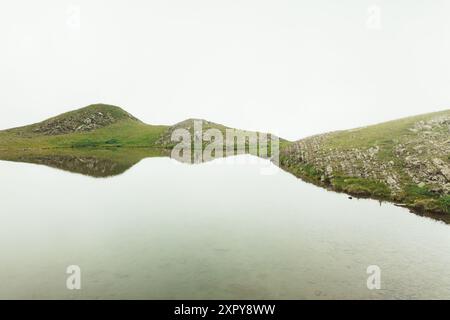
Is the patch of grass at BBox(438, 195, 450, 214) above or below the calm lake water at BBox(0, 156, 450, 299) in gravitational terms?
above

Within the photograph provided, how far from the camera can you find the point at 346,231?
105 feet

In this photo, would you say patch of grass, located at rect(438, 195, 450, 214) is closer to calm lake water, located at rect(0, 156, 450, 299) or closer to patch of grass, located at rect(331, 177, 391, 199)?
calm lake water, located at rect(0, 156, 450, 299)

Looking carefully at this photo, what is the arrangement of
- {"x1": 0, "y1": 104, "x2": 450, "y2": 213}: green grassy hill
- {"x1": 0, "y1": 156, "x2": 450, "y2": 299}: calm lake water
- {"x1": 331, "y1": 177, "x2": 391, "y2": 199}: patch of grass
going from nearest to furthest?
{"x1": 0, "y1": 156, "x2": 450, "y2": 299}: calm lake water → {"x1": 0, "y1": 104, "x2": 450, "y2": 213}: green grassy hill → {"x1": 331, "y1": 177, "x2": 391, "y2": 199}: patch of grass

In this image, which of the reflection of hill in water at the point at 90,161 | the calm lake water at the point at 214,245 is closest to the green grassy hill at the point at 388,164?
the reflection of hill in water at the point at 90,161

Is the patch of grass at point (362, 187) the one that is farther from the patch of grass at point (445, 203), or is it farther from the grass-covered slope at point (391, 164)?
the patch of grass at point (445, 203)

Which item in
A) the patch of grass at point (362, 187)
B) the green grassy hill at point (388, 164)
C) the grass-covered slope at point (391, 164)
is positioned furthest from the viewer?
the patch of grass at point (362, 187)

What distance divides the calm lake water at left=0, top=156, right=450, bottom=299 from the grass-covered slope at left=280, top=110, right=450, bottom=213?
451cm

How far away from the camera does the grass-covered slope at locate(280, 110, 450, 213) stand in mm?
44750

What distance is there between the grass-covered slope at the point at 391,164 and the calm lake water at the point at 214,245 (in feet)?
14.8

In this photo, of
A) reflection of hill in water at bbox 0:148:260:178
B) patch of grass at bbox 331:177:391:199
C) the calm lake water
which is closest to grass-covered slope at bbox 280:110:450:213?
patch of grass at bbox 331:177:391:199

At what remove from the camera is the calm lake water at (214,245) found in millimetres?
20109

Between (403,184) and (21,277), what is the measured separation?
4534 centimetres
